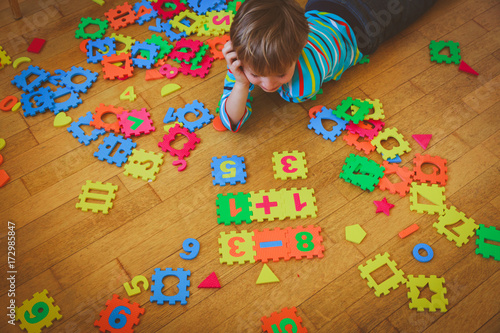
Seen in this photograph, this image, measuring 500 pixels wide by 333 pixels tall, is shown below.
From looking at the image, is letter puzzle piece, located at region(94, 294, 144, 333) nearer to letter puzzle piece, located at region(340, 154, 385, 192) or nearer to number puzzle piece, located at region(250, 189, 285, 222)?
number puzzle piece, located at region(250, 189, 285, 222)

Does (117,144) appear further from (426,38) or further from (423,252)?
(426,38)

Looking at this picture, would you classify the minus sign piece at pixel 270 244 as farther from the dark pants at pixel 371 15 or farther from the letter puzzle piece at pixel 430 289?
the dark pants at pixel 371 15

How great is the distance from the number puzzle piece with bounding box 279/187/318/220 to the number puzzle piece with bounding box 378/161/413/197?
24cm

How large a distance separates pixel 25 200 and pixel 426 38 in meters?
1.62

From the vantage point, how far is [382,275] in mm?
1284

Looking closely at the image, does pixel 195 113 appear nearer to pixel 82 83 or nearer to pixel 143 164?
pixel 143 164

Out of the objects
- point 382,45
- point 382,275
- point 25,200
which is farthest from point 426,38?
point 25,200

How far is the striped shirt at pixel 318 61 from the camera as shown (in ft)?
4.83

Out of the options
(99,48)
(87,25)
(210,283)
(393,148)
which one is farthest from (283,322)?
(87,25)

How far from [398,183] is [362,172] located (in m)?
0.12

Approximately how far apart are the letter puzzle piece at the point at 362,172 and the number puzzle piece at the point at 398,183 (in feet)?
0.06

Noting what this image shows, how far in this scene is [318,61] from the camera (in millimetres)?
1479

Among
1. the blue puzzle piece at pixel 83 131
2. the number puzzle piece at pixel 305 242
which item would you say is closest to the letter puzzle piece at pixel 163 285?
the number puzzle piece at pixel 305 242

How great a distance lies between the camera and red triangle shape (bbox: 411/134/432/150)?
4.92ft
